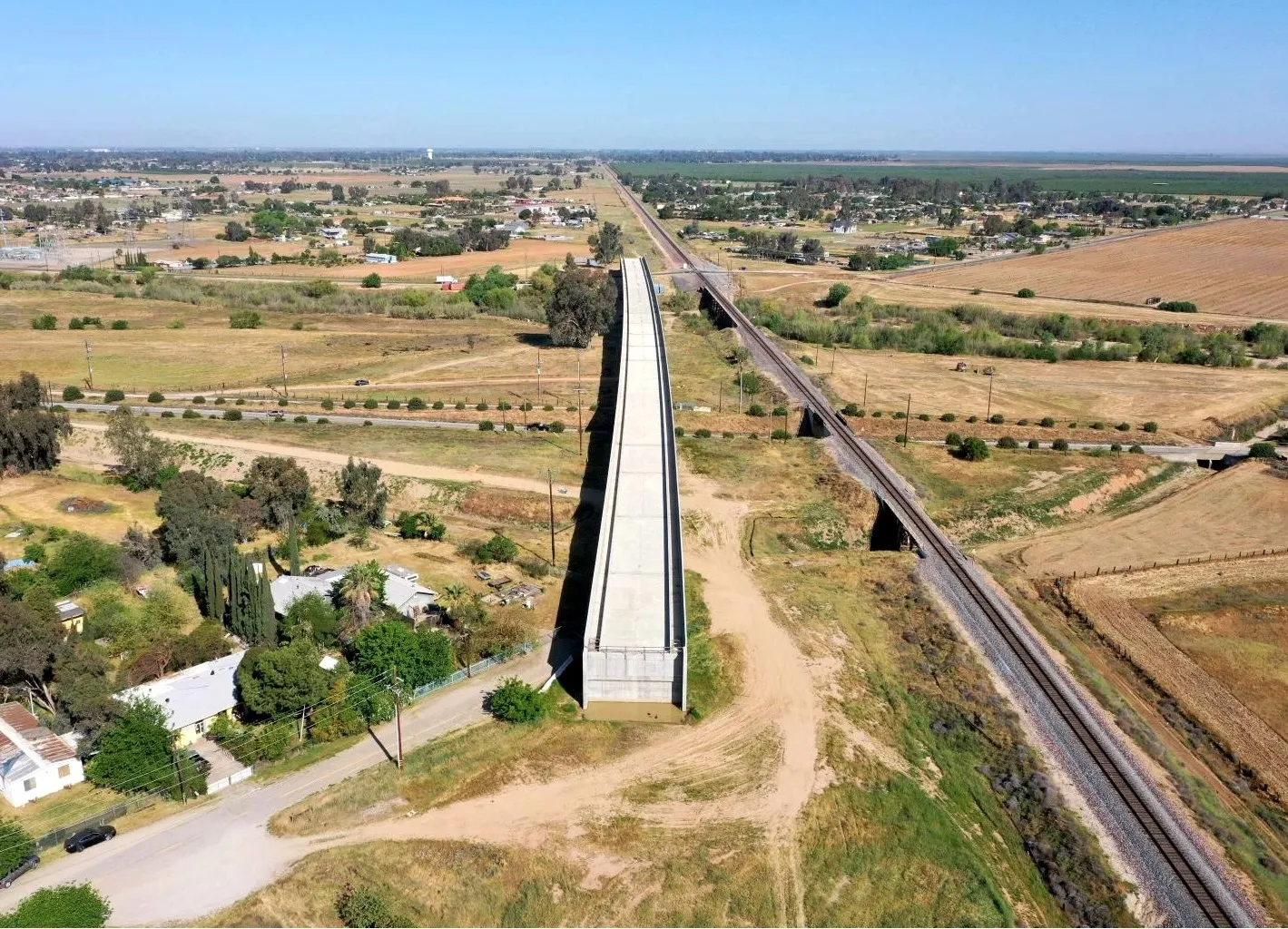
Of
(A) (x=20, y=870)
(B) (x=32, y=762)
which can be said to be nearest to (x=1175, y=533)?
(A) (x=20, y=870)

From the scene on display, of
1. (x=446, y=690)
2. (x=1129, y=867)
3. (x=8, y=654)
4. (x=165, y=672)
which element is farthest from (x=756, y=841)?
(x=8, y=654)

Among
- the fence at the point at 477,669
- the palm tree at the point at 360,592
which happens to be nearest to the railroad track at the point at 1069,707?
the fence at the point at 477,669

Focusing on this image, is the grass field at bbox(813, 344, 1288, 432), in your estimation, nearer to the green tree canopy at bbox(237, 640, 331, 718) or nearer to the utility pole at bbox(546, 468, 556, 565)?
the utility pole at bbox(546, 468, 556, 565)

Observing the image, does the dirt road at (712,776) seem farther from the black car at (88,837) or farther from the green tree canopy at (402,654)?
the green tree canopy at (402,654)

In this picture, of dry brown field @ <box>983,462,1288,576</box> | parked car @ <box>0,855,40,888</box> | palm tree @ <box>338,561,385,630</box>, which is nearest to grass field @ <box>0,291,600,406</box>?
palm tree @ <box>338,561,385,630</box>

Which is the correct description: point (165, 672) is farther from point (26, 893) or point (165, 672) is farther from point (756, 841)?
point (756, 841)
